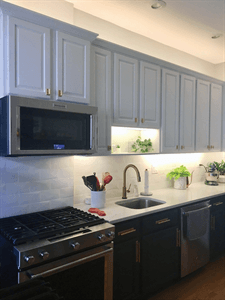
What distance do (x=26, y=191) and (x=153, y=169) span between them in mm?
1787

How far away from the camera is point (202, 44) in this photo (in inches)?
145

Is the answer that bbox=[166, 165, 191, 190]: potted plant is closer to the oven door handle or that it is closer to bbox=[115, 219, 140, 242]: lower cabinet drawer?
bbox=[115, 219, 140, 242]: lower cabinet drawer

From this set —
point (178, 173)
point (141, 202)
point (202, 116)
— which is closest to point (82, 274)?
point (141, 202)

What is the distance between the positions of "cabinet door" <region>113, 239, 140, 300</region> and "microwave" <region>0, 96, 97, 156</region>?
89 centimetres

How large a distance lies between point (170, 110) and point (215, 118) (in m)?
1.18

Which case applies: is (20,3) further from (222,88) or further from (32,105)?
(222,88)

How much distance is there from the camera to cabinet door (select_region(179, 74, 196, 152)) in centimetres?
339

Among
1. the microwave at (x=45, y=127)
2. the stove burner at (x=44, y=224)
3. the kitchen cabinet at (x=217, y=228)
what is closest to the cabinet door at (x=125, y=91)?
the microwave at (x=45, y=127)

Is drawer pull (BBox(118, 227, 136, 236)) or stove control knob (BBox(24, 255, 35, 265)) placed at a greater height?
stove control knob (BBox(24, 255, 35, 265))

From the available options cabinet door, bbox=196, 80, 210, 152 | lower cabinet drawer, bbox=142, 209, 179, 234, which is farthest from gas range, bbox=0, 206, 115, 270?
cabinet door, bbox=196, 80, 210, 152

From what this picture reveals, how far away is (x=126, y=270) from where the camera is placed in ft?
7.35

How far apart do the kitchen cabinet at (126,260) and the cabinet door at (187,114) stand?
152cm

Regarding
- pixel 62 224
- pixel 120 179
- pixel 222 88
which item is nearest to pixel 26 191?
pixel 62 224

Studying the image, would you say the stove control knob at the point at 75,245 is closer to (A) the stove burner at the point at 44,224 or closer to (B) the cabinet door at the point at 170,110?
(A) the stove burner at the point at 44,224
